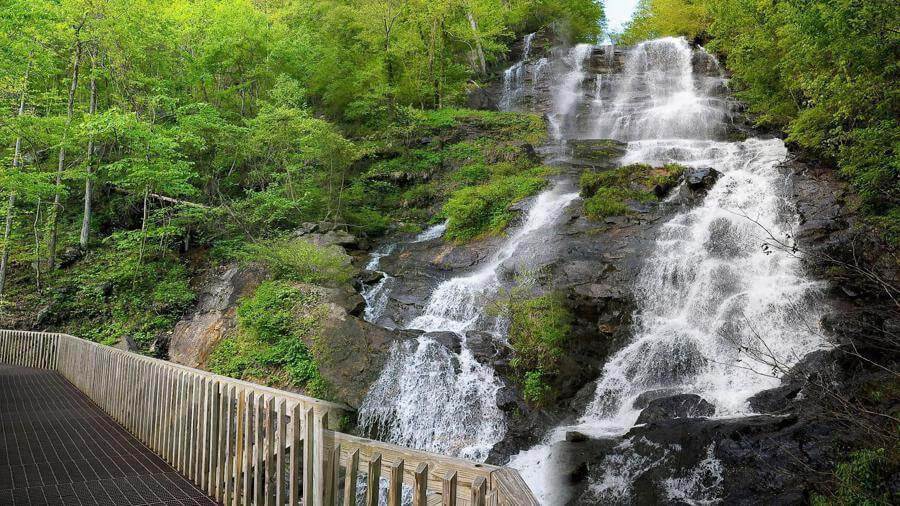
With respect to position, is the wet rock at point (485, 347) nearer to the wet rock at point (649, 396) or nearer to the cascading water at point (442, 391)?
the cascading water at point (442, 391)

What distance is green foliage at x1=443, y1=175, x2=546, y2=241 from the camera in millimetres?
15977

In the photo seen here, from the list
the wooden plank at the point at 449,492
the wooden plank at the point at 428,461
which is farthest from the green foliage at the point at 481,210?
the wooden plank at the point at 449,492

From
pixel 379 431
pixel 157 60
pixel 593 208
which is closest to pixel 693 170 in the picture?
pixel 593 208

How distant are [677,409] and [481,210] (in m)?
9.38

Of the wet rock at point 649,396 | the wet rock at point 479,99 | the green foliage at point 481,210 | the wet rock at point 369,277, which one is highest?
the wet rock at point 479,99

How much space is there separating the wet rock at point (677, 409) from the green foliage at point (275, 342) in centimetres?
579

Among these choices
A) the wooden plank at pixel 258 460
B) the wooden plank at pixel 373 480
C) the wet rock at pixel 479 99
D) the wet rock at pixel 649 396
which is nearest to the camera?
the wooden plank at pixel 373 480

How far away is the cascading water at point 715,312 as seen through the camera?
8.62 m

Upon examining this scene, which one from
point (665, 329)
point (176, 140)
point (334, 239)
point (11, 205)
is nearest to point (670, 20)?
point (334, 239)

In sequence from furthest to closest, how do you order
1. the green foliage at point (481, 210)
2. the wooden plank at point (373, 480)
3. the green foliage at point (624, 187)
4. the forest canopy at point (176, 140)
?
the green foliage at point (481, 210)
the forest canopy at point (176, 140)
the green foliage at point (624, 187)
the wooden plank at point (373, 480)

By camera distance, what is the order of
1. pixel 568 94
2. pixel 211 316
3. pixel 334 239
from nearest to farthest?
pixel 211 316
pixel 334 239
pixel 568 94

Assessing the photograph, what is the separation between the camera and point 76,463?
506cm

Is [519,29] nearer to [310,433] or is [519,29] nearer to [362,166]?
[362,166]

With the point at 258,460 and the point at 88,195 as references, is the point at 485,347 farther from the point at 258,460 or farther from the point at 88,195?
the point at 88,195
